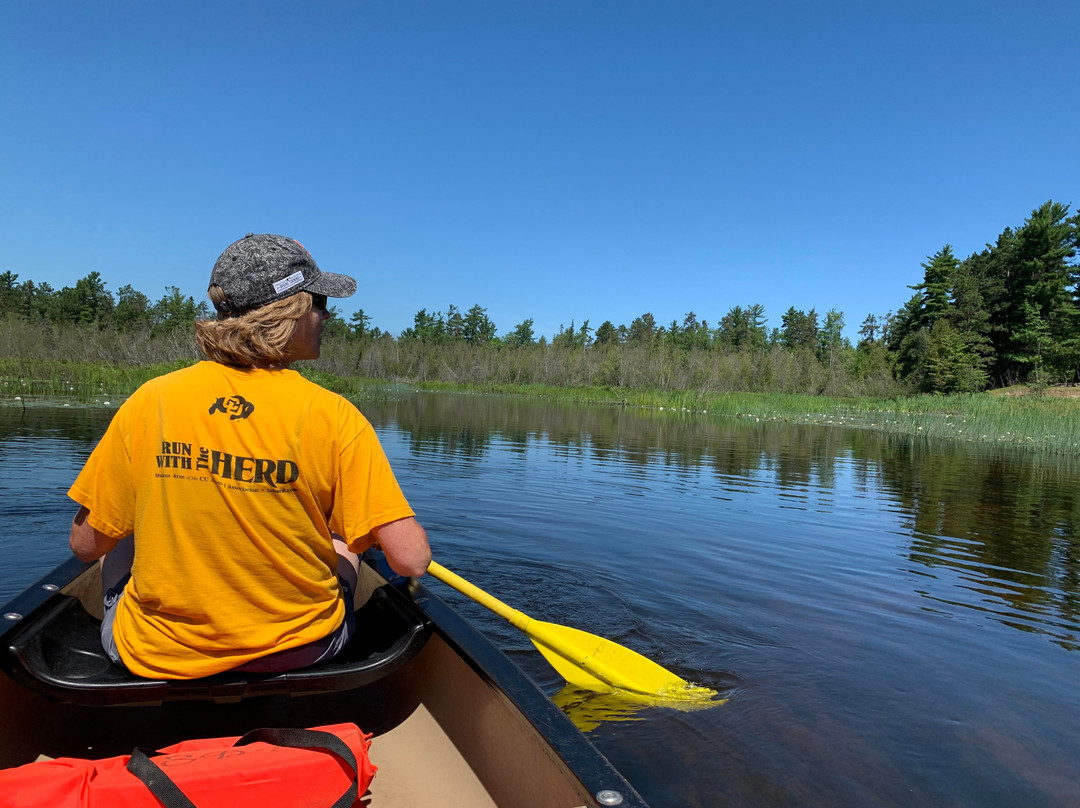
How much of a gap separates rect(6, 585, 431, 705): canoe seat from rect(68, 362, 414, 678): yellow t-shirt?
55mm

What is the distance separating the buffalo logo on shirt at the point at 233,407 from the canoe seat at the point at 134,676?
26.9 inches

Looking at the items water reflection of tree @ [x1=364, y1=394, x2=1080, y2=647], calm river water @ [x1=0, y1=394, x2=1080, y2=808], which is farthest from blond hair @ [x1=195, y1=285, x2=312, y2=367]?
water reflection of tree @ [x1=364, y1=394, x2=1080, y2=647]

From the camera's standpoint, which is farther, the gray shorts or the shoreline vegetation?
the shoreline vegetation

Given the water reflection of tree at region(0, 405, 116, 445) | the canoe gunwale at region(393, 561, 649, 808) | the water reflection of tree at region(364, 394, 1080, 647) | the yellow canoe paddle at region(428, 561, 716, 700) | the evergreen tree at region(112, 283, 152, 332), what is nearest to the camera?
the canoe gunwale at region(393, 561, 649, 808)

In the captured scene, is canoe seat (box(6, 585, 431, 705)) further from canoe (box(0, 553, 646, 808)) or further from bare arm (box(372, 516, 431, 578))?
bare arm (box(372, 516, 431, 578))

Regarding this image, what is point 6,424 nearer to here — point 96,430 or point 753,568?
point 96,430

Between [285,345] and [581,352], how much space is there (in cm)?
6227

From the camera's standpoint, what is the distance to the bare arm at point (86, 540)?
72.1 inches

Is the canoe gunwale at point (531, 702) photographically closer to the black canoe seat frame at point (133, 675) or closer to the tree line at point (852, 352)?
the black canoe seat frame at point (133, 675)

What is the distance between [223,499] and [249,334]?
401 millimetres

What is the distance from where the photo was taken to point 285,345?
1821 mm

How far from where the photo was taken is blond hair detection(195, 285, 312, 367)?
175cm

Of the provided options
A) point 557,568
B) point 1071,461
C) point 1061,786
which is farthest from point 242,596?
point 1071,461

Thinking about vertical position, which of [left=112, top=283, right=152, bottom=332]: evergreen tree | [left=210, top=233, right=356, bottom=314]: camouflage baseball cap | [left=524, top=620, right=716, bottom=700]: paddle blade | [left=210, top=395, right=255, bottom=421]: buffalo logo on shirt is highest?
[left=112, top=283, right=152, bottom=332]: evergreen tree
